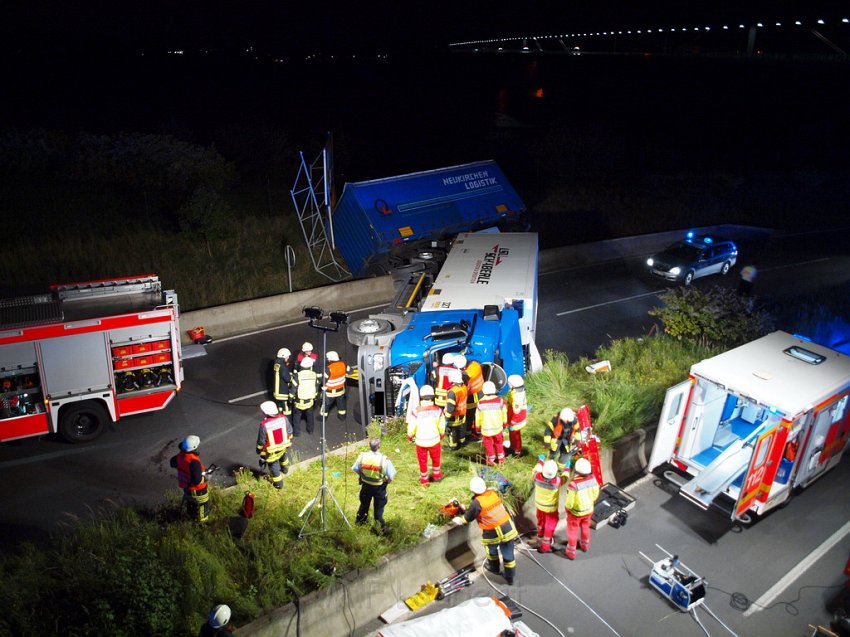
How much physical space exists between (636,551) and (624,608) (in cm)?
114

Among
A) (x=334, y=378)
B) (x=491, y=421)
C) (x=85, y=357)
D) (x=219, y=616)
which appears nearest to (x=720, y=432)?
(x=491, y=421)

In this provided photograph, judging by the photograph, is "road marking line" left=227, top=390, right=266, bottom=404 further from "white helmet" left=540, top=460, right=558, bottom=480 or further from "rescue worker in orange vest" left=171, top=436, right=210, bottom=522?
"white helmet" left=540, top=460, right=558, bottom=480

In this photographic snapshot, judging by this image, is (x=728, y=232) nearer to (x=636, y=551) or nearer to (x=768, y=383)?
(x=768, y=383)

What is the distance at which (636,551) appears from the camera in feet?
29.4

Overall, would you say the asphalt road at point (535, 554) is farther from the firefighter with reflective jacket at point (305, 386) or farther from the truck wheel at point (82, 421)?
the firefighter with reflective jacket at point (305, 386)

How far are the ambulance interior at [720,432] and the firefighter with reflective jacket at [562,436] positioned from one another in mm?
1968

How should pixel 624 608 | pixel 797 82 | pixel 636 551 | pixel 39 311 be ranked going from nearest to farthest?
pixel 624 608 → pixel 636 551 → pixel 39 311 → pixel 797 82

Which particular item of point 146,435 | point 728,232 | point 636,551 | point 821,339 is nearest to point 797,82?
point 728,232

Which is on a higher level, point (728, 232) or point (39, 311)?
point (39, 311)

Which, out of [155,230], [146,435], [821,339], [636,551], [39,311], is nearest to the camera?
[636,551]

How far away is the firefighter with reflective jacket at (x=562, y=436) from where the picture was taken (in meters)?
9.12

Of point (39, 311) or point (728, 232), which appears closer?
point (39, 311)

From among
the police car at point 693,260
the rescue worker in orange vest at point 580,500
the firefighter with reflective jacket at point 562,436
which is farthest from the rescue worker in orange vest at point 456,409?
the police car at point 693,260

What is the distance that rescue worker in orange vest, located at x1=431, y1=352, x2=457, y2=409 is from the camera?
32.8 ft
